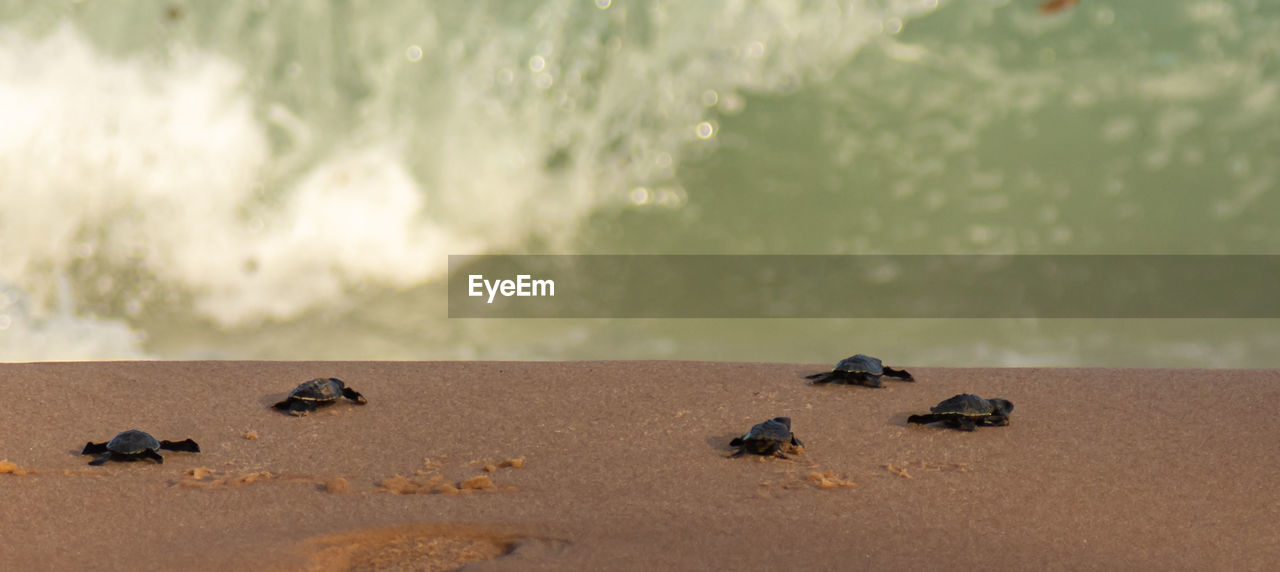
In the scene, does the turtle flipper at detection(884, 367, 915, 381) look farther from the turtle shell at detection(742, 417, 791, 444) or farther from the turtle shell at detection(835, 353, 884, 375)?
the turtle shell at detection(742, 417, 791, 444)

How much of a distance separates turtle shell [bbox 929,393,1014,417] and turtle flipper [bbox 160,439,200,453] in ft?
19.9

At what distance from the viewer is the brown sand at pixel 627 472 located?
595cm

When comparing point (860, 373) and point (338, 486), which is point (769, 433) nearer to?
point (860, 373)

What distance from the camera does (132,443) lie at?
7.96m

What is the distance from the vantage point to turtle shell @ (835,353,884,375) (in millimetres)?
9758

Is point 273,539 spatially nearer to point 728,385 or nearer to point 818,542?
point 818,542

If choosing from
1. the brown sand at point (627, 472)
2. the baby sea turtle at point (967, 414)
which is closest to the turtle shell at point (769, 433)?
the brown sand at point (627, 472)

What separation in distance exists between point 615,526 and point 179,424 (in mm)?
4855

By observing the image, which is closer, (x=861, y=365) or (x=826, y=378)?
(x=861, y=365)

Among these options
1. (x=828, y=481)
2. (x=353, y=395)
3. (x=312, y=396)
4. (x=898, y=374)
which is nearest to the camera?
(x=828, y=481)

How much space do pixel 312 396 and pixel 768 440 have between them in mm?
4235

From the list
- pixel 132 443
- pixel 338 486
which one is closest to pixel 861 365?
pixel 338 486

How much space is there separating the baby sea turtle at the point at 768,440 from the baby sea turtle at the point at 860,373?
2.02m

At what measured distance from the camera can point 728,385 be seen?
9961mm
